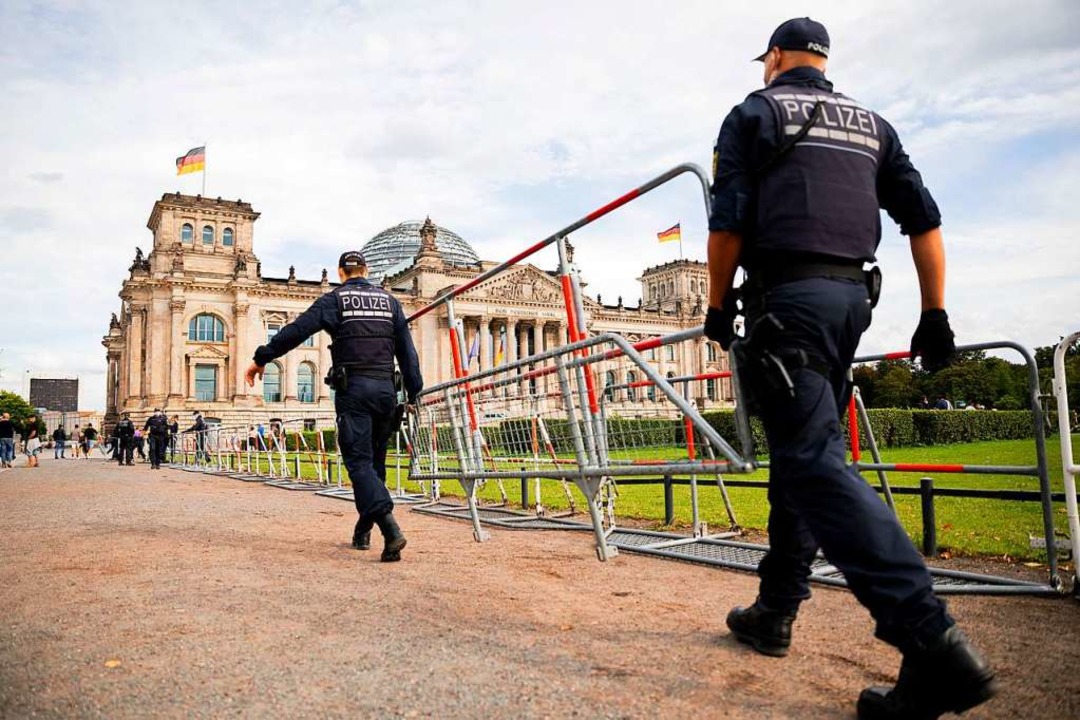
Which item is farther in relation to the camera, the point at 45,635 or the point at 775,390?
the point at 45,635

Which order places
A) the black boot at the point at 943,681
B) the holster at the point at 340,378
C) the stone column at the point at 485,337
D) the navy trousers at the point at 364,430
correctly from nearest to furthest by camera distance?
1. the black boot at the point at 943,681
2. the navy trousers at the point at 364,430
3. the holster at the point at 340,378
4. the stone column at the point at 485,337

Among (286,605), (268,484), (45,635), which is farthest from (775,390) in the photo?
(268,484)

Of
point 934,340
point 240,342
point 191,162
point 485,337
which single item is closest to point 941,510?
point 934,340

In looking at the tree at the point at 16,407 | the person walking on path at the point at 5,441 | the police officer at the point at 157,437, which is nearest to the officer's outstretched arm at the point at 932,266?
the police officer at the point at 157,437

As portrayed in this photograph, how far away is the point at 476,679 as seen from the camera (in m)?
3.00

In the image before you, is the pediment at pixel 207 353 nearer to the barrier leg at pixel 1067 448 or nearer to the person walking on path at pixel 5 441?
the person walking on path at pixel 5 441

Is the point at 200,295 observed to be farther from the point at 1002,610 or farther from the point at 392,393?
the point at 1002,610

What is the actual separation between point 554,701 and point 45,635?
8.24 ft

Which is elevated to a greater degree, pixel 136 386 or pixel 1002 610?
pixel 136 386

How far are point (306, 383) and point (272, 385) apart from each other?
2.98 m

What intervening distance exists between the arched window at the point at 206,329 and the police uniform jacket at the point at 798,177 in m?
64.4

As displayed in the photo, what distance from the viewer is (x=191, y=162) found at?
54.5 metres

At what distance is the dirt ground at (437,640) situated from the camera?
277 centimetres

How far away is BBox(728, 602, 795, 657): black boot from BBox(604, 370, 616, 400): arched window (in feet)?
6.88
